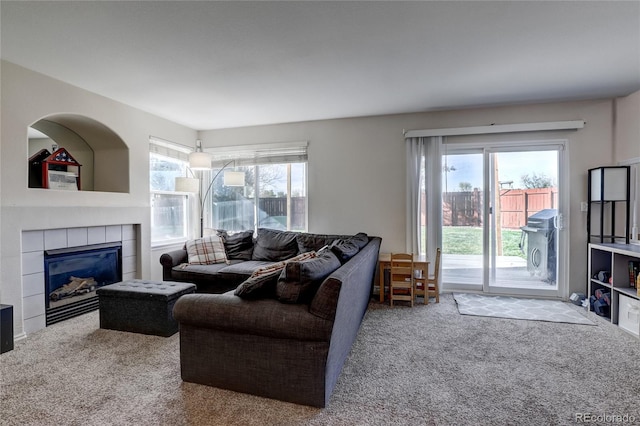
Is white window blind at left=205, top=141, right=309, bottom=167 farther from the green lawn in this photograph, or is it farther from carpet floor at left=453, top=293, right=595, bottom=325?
carpet floor at left=453, top=293, right=595, bottom=325

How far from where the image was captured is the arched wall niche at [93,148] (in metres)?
3.57

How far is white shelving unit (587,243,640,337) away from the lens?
2753 millimetres

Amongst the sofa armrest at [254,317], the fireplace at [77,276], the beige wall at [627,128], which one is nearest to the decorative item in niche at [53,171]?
the fireplace at [77,276]

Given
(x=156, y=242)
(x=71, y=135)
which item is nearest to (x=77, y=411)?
(x=156, y=242)

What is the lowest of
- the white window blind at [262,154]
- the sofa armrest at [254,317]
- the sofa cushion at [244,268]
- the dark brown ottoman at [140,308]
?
the dark brown ottoman at [140,308]

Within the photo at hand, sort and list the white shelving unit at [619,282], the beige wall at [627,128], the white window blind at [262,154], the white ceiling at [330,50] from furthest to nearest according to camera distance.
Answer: the white window blind at [262,154] < the beige wall at [627,128] < the white shelving unit at [619,282] < the white ceiling at [330,50]

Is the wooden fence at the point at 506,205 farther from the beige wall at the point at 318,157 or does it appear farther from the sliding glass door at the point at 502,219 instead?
the beige wall at the point at 318,157

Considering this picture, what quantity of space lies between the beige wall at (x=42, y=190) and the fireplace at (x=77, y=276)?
0.28m

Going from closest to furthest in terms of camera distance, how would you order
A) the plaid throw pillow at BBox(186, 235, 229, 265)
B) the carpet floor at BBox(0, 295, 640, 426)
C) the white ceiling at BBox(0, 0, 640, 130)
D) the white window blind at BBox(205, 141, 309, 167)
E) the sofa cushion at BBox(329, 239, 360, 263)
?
the carpet floor at BBox(0, 295, 640, 426) → the white ceiling at BBox(0, 0, 640, 130) → the sofa cushion at BBox(329, 239, 360, 263) → the plaid throw pillow at BBox(186, 235, 229, 265) → the white window blind at BBox(205, 141, 309, 167)

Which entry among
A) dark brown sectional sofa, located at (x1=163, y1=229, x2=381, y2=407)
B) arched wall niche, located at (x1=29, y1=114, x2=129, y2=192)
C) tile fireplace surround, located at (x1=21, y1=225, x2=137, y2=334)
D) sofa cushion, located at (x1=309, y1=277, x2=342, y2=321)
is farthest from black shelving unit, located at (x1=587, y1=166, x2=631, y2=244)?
tile fireplace surround, located at (x1=21, y1=225, x2=137, y2=334)

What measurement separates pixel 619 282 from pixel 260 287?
11.8 feet

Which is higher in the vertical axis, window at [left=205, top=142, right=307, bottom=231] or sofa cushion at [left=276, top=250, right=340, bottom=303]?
window at [left=205, top=142, right=307, bottom=231]

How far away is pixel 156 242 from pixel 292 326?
3.38 metres

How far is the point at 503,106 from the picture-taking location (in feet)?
12.7
